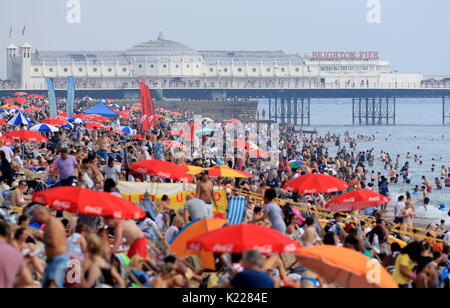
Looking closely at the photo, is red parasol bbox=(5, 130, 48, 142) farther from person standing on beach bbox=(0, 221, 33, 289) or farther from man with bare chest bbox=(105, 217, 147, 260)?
person standing on beach bbox=(0, 221, 33, 289)

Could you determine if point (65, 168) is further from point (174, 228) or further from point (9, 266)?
point (9, 266)

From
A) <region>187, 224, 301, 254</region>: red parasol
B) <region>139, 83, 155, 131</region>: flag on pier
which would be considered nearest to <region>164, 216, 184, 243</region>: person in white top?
<region>187, 224, 301, 254</region>: red parasol

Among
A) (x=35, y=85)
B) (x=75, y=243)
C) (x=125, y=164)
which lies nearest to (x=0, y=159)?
(x=125, y=164)

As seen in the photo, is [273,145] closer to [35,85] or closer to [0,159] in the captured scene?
[0,159]

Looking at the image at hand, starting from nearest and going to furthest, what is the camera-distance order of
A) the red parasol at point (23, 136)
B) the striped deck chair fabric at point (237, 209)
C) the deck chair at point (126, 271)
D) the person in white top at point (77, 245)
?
the deck chair at point (126, 271) → the person in white top at point (77, 245) → the striped deck chair fabric at point (237, 209) → the red parasol at point (23, 136)

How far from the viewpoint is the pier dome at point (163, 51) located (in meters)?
121

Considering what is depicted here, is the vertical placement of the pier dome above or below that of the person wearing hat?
above

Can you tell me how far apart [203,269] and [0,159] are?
7.24 m

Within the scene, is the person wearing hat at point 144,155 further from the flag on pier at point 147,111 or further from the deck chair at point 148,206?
the flag on pier at point 147,111

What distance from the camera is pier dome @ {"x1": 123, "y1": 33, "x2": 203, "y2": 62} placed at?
121375mm

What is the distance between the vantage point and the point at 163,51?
12262 centimetres

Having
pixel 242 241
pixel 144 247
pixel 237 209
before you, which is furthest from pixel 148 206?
pixel 242 241

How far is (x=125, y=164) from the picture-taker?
17.7 meters

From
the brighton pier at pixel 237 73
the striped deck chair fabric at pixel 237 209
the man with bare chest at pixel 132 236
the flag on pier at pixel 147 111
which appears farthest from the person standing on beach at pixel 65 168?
the brighton pier at pixel 237 73
